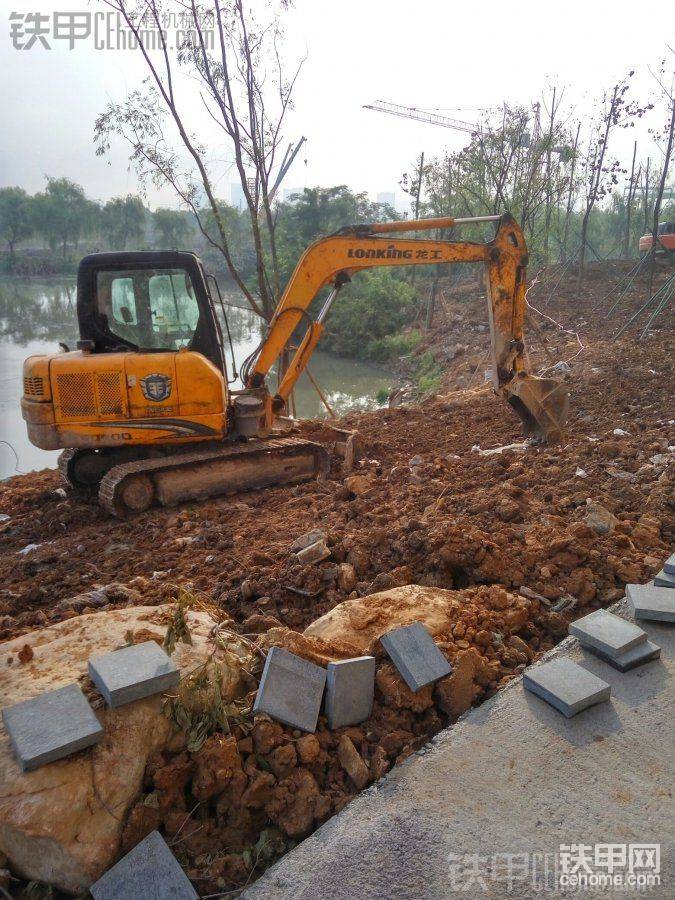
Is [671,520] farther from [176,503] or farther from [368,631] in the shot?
[176,503]

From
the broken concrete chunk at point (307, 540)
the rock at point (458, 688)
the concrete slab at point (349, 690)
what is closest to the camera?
the concrete slab at point (349, 690)

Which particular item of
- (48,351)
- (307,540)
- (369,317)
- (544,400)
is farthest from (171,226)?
(307,540)

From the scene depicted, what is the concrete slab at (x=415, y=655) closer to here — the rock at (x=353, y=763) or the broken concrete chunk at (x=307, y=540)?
the rock at (x=353, y=763)

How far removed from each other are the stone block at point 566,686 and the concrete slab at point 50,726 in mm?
1964

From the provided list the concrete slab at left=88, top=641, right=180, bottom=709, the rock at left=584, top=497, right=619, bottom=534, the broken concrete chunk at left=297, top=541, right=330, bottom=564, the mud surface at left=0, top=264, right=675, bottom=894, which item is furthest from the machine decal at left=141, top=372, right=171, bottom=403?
the rock at left=584, top=497, right=619, bottom=534

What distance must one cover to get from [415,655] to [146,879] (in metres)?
1.46

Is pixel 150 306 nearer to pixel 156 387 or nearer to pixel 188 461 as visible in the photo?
pixel 156 387

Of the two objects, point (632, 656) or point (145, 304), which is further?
point (145, 304)

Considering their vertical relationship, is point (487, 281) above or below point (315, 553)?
above

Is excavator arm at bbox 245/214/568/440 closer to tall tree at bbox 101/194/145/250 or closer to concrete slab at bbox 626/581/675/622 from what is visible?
concrete slab at bbox 626/581/675/622

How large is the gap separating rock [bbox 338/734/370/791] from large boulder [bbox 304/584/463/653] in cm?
53

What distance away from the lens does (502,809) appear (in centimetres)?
255

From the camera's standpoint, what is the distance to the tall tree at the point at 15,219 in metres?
42.7

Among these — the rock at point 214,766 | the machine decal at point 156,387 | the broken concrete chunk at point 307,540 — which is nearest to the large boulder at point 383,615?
the rock at point 214,766
